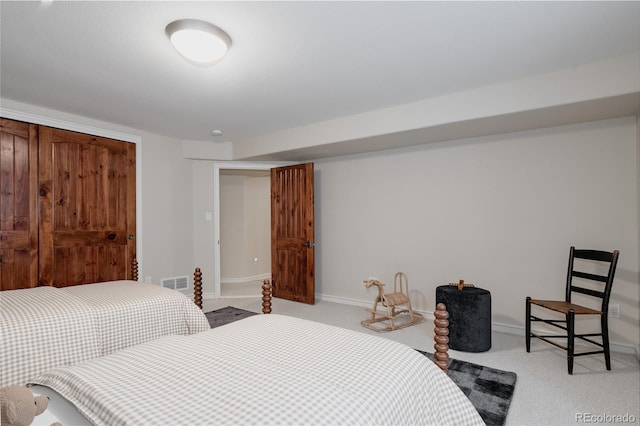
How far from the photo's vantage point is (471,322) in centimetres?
303

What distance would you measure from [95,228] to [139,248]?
59 centimetres

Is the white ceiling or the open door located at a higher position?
the white ceiling

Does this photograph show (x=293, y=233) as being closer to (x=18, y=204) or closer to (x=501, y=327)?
(x=501, y=327)

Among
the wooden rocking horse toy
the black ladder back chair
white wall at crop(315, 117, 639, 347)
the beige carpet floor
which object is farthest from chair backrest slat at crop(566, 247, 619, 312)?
the wooden rocking horse toy

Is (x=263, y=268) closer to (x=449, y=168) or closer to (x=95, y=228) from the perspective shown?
(x=95, y=228)

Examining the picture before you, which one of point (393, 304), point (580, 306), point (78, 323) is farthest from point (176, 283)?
point (580, 306)

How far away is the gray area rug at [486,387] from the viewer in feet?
6.76

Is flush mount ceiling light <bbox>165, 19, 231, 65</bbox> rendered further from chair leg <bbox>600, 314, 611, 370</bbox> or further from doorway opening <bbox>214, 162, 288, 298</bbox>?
doorway opening <bbox>214, 162, 288, 298</bbox>

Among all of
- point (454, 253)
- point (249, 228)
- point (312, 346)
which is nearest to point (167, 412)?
point (312, 346)

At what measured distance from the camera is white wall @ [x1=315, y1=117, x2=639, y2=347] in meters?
3.06

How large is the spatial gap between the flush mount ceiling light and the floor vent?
3.39m

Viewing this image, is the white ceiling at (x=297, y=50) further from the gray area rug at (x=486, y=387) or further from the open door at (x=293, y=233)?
the gray area rug at (x=486, y=387)

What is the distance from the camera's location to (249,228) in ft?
21.0

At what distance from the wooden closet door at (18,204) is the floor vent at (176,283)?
1463 millimetres
